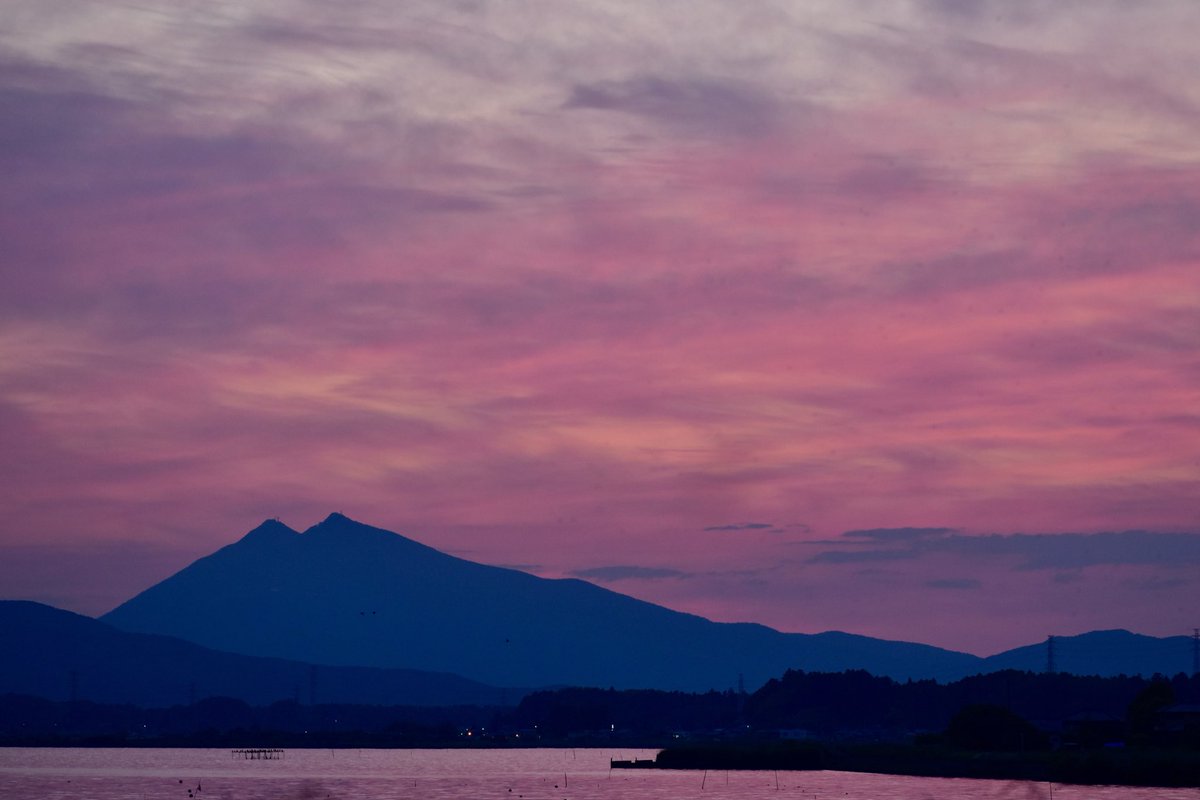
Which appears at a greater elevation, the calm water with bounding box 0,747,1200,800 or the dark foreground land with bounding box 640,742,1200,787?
the dark foreground land with bounding box 640,742,1200,787

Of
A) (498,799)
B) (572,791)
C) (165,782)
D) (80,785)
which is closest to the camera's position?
(498,799)

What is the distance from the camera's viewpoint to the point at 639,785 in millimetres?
173500

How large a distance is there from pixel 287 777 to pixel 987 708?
8103cm

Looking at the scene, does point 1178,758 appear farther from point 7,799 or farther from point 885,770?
point 7,799

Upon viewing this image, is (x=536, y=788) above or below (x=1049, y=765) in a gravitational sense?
below

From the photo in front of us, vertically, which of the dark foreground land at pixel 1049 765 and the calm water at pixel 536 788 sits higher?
the dark foreground land at pixel 1049 765

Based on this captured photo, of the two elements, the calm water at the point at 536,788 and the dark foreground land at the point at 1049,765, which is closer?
the dark foreground land at the point at 1049,765

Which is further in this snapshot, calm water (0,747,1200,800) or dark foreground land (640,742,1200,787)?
calm water (0,747,1200,800)

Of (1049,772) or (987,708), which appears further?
(987,708)

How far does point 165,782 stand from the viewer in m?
188

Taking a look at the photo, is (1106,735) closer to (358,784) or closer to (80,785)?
(358,784)

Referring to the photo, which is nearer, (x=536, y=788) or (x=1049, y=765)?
(x=1049, y=765)

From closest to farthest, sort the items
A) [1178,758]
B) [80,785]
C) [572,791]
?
[1178,758] → [572,791] → [80,785]

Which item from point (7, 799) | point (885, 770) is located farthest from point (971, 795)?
point (7, 799)
